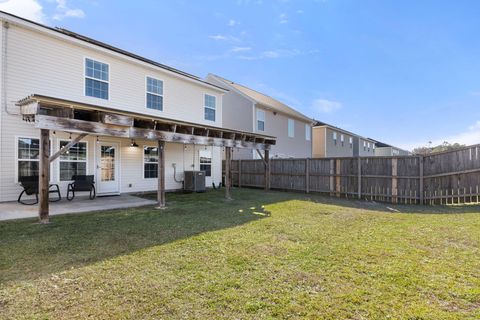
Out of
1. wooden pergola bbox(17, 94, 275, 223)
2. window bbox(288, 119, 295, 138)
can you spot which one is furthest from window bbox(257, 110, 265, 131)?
wooden pergola bbox(17, 94, 275, 223)

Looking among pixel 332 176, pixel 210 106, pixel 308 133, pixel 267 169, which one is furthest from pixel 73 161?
pixel 308 133

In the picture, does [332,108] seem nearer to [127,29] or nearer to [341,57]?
[341,57]

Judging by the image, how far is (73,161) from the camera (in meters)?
9.05

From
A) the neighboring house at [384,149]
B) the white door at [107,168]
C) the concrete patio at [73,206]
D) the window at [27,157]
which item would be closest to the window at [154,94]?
the white door at [107,168]

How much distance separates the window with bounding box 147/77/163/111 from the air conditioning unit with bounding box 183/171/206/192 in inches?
130

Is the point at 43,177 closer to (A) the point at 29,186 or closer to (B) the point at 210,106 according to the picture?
(A) the point at 29,186

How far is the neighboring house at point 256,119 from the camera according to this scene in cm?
1750

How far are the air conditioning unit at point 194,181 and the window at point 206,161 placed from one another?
1.43 m

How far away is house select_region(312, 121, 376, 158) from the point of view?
85.1 ft

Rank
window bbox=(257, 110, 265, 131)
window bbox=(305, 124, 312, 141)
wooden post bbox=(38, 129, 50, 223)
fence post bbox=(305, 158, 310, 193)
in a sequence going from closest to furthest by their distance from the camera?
wooden post bbox=(38, 129, 50, 223) < fence post bbox=(305, 158, 310, 193) < window bbox=(257, 110, 265, 131) < window bbox=(305, 124, 312, 141)

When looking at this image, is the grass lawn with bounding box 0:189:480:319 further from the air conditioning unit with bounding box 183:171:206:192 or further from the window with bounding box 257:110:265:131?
the window with bounding box 257:110:265:131

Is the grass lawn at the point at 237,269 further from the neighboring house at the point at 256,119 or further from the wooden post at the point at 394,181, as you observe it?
the neighboring house at the point at 256,119

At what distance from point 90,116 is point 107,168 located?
145 inches

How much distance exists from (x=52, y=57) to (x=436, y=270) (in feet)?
36.6
